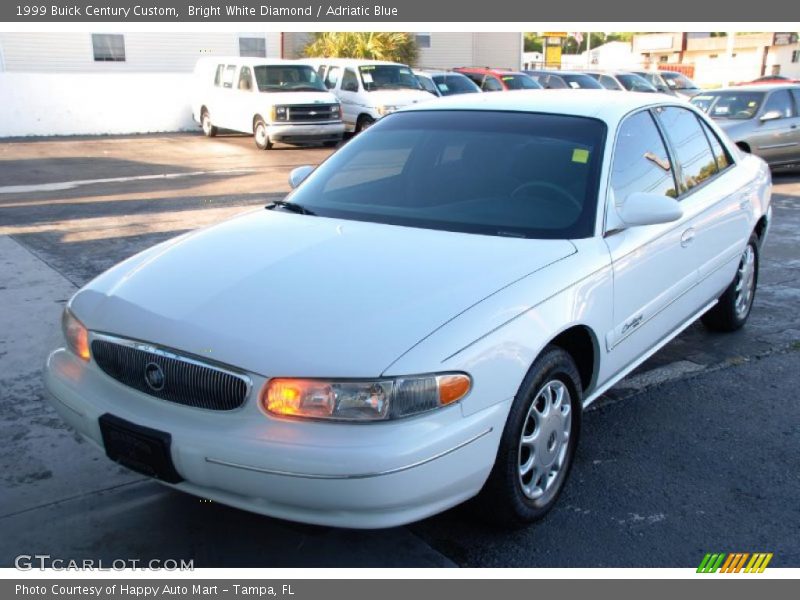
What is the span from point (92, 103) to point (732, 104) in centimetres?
1532

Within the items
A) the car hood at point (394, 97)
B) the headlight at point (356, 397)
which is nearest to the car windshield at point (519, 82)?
the car hood at point (394, 97)

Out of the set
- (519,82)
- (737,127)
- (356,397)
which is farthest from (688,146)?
(519,82)

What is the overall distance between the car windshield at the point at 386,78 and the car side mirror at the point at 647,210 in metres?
15.1

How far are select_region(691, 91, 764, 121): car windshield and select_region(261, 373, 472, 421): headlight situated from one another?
39.8 feet

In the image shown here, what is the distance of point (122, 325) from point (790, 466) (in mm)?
3067

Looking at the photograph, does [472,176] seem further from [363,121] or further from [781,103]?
[363,121]

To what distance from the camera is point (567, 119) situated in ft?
13.1

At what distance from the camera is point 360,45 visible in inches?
1021

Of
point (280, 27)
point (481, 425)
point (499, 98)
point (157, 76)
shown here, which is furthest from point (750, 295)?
point (280, 27)

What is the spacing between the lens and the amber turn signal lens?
2609 mm

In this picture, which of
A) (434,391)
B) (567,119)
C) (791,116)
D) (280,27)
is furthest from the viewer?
(280,27)

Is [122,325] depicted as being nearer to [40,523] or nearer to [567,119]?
[40,523]

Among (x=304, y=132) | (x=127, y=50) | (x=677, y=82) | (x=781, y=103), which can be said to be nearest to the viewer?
(x=781, y=103)

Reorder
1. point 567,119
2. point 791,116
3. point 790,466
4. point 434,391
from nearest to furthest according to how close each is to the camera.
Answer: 1. point 434,391
2. point 790,466
3. point 567,119
4. point 791,116
